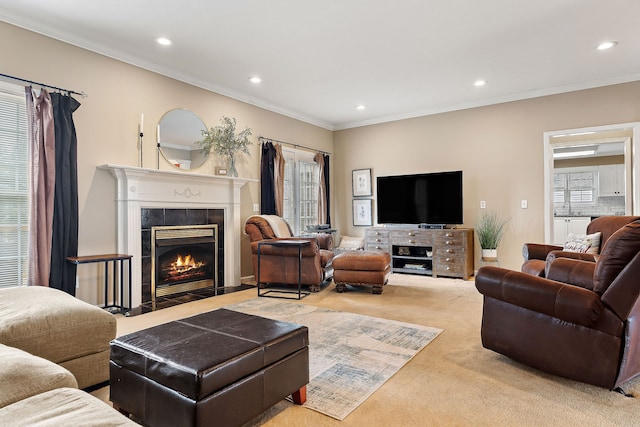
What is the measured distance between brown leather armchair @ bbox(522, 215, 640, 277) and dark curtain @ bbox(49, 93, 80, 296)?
4168mm

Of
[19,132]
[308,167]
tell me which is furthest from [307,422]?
[308,167]

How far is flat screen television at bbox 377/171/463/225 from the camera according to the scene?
5.76 metres

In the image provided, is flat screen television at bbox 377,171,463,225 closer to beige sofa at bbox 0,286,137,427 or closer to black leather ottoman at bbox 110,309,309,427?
black leather ottoman at bbox 110,309,309,427

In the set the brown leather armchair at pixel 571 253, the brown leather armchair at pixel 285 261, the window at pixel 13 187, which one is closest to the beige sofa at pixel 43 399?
the window at pixel 13 187

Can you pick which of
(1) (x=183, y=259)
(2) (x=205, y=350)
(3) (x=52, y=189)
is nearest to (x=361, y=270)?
(1) (x=183, y=259)

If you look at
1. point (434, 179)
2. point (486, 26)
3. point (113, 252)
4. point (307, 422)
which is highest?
point (486, 26)

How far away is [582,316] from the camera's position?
194cm

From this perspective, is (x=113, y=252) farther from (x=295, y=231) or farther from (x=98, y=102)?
(x=295, y=231)

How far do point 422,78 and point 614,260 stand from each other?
354 cm

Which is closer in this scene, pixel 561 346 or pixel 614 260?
pixel 614 260

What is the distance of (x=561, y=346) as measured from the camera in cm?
205

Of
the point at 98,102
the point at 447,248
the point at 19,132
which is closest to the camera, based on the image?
the point at 19,132

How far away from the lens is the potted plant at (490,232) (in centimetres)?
548

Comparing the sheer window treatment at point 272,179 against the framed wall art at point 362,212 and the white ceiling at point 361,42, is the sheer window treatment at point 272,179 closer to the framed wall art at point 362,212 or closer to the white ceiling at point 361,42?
the white ceiling at point 361,42
